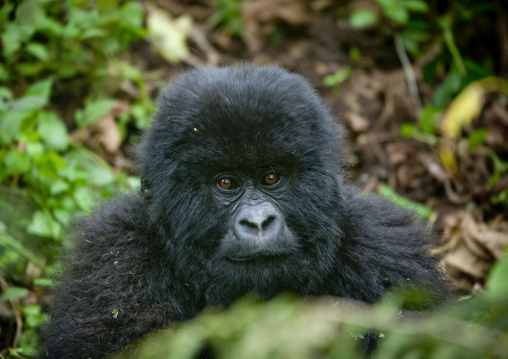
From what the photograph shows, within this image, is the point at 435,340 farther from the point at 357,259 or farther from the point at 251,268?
the point at 357,259

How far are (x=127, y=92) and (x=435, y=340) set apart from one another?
210 inches

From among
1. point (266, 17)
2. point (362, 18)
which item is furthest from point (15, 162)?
point (362, 18)

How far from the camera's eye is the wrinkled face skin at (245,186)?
11.0 feet

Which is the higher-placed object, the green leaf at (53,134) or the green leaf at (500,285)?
the green leaf at (500,285)

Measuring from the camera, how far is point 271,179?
3.52 meters

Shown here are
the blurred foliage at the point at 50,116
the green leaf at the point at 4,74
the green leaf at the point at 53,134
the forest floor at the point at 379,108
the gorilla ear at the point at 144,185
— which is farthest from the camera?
the green leaf at the point at 4,74

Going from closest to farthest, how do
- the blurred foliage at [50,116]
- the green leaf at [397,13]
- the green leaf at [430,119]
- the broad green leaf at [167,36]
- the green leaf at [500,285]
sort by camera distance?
the green leaf at [500,285] → the blurred foliage at [50,116] → the green leaf at [430,119] → the green leaf at [397,13] → the broad green leaf at [167,36]

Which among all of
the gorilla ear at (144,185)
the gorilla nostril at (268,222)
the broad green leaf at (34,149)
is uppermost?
the gorilla nostril at (268,222)

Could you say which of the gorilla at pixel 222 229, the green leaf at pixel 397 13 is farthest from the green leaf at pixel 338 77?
the gorilla at pixel 222 229

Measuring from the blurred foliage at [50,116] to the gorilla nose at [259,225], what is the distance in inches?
61.7

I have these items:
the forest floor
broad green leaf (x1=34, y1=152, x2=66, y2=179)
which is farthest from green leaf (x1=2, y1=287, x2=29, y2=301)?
the forest floor

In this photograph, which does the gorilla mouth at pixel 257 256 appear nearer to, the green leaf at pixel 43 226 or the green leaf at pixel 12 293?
the green leaf at pixel 12 293

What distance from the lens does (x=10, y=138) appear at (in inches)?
191

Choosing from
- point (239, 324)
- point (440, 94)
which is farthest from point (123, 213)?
point (440, 94)
